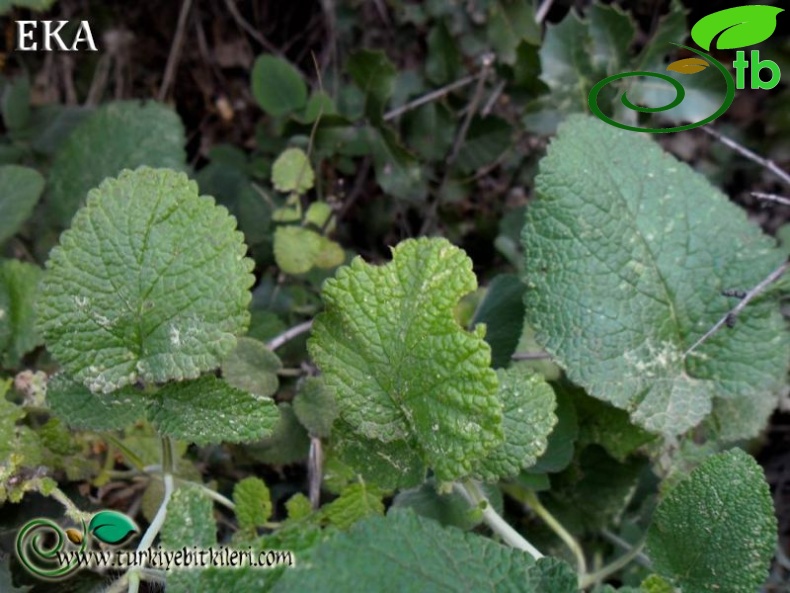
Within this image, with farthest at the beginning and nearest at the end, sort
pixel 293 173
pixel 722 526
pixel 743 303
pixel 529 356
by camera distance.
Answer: pixel 293 173 < pixel 529 356 < pixel 743 303 < pixel 722 526

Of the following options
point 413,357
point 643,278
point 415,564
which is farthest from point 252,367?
point 643,278

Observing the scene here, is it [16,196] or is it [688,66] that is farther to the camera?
[688,66]

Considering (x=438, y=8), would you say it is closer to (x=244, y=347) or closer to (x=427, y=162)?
(x=427, y=162)

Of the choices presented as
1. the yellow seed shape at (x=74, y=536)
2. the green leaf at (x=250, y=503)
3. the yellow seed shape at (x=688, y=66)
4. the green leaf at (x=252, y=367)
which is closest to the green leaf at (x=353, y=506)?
the green leaf at (x=250, y=503)

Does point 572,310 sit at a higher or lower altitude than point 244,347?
higher

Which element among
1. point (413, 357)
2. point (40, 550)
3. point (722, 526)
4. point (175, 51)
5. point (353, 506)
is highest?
point (175, 51)

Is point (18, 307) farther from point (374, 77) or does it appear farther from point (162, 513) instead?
point (374, 77)

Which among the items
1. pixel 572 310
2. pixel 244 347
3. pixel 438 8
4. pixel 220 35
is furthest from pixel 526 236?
pixel 220 35
